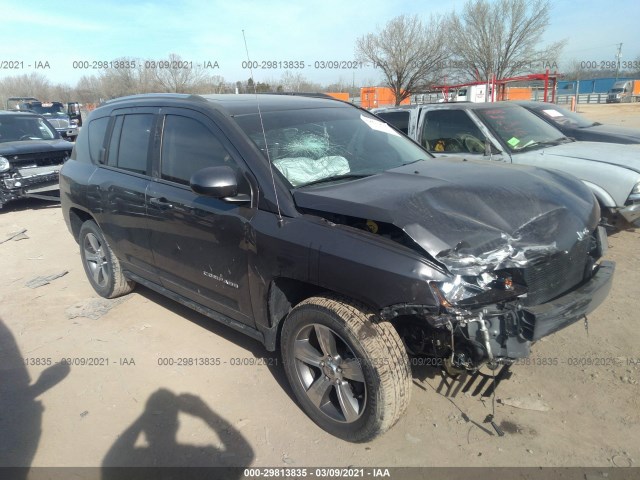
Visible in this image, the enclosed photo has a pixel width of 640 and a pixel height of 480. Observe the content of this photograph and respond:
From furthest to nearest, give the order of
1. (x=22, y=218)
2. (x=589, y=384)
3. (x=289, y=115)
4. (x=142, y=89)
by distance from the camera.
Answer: (x=142, y=89) < (x=22, y=218) < (x=289, y=115) < (x=589, y=384)

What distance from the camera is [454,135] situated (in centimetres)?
625

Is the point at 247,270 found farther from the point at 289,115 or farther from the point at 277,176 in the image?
the point at 289,115

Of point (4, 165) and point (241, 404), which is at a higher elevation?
point (4, 165)

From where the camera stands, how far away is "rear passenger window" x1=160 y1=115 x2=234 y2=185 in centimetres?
320

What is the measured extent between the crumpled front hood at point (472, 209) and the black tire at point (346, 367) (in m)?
0.54

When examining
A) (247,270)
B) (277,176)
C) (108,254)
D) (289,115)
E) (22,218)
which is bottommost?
(22,218)

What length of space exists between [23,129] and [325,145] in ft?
31.6

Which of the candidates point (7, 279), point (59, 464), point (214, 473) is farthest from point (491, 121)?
point (7, 279)

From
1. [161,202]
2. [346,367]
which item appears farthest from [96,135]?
[346,367]

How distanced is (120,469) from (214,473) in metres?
0.55

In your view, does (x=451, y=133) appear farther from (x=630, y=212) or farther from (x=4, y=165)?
(x=4, y=165)

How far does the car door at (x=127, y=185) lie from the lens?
12.5 feet

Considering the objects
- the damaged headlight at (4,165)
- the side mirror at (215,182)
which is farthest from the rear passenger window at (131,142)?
the damaged headlight at (4,165)

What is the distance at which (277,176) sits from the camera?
289 centimetres
